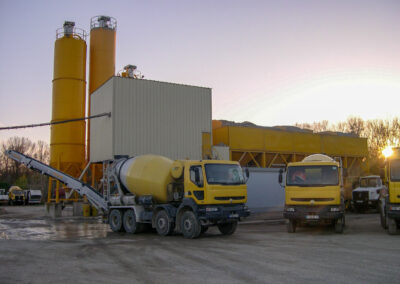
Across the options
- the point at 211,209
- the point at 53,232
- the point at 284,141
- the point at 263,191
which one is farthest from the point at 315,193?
the point at 284,141

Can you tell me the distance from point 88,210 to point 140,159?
1280 centimetres

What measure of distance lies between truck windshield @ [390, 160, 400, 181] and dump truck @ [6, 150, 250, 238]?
16.6ft

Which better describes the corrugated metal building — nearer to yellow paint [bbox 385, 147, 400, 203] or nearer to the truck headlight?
the truck headlight

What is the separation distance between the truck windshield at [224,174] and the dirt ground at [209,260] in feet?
6.88

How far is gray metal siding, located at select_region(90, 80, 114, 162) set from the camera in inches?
1043

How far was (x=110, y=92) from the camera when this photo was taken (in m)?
26.6

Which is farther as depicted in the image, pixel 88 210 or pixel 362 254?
pixel 88 210

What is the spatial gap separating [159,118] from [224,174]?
13.5m

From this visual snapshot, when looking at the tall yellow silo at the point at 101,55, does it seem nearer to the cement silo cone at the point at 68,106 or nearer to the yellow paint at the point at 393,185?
the cement silo cone at the point at 68,106

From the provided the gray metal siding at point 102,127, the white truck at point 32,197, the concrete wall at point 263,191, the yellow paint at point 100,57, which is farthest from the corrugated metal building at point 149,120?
the white truck at point 32,197

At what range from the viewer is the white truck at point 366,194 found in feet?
91.1

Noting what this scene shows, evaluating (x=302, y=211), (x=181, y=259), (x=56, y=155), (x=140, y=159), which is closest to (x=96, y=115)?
(x=56, y=155)

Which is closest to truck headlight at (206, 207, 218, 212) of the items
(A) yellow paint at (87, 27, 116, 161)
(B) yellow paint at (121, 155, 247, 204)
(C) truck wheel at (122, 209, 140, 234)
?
(B) yellow paint at (121, 155, 247, 204)

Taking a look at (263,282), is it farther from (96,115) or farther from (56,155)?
(56,155)
